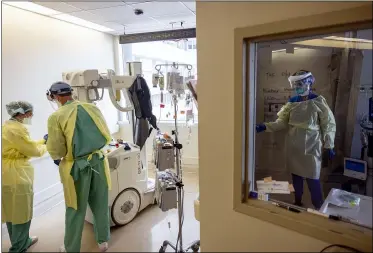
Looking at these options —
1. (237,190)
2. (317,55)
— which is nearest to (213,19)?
(237,190)

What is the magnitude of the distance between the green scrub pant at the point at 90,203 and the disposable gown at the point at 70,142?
2.3 inches

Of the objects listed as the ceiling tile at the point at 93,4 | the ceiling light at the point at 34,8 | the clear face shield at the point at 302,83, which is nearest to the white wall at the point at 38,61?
the ceiling light at the point at 34,8

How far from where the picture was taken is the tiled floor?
2324 millimetres

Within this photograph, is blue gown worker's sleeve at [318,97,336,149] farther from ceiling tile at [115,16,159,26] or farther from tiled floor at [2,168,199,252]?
ceiling tile at [115,16,159,26]

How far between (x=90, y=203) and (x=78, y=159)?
0.45 metres

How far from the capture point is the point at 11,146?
7.02ft

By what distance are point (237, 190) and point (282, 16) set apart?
67 cm

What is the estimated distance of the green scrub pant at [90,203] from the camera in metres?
2.12

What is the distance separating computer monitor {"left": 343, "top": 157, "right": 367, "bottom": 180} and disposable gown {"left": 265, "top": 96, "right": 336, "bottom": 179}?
6.5 inches

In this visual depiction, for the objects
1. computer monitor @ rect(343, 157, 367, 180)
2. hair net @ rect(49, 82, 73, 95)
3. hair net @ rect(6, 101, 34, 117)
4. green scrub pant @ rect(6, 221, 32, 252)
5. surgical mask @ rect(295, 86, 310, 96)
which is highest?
hair net @ rect(49, 82, 73, 95)

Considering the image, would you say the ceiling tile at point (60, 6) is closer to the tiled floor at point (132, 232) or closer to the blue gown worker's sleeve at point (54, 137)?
the blue gown worker's sleeve at point (54, 137)

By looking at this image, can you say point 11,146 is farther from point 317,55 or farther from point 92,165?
point 317,55

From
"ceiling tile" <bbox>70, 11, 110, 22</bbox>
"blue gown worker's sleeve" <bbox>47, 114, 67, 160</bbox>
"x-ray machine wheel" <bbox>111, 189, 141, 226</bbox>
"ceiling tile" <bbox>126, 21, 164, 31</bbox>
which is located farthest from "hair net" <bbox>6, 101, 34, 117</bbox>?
"ceiling tile" <bbox>126, 21, 164, 31</bbox>

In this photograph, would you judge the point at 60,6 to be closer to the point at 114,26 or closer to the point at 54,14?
the point at 54,14
